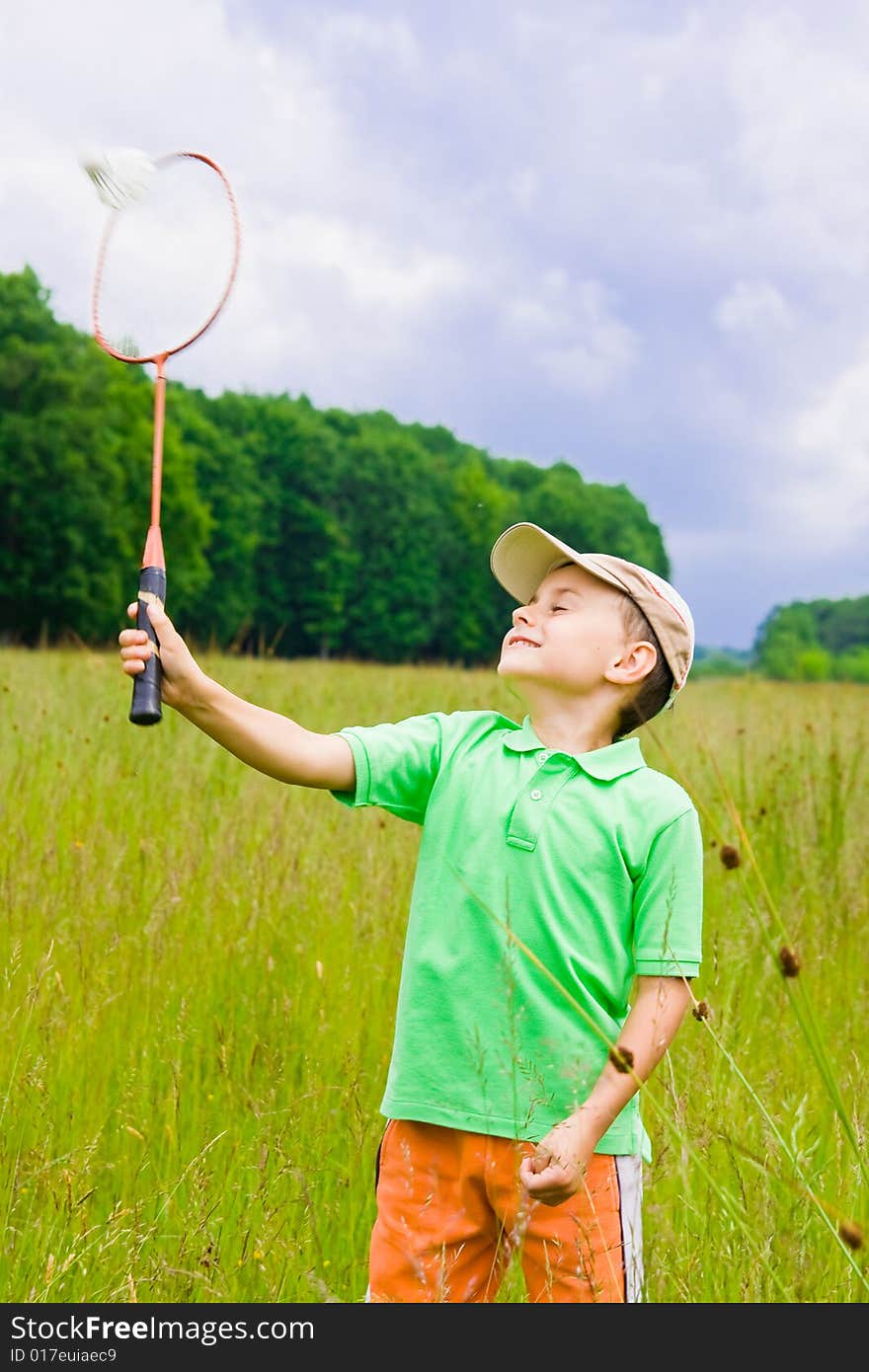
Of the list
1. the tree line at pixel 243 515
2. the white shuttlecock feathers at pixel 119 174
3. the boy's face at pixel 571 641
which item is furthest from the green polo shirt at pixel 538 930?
the tree line at pixel 243 515

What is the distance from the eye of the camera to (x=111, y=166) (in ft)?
6.67

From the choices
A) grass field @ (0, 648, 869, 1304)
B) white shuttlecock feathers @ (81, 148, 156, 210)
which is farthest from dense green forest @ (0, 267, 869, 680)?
white shuttlecock feathers @ (81, 148, 156, 210)

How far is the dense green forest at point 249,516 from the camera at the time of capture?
31.8 meters

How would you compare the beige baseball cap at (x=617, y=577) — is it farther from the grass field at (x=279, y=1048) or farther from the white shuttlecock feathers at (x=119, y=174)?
the white shuttlecock feathers at (x=119, y=174)

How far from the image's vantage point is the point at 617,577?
1823 mm

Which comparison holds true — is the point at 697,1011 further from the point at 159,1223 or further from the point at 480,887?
the point at 159,1223

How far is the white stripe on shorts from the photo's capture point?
1.61 m

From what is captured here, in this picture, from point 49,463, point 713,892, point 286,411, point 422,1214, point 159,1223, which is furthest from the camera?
point 286,411

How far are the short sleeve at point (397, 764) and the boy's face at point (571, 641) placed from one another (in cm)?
16

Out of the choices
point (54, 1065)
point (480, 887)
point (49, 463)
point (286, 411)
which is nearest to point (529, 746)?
point (480, 887)

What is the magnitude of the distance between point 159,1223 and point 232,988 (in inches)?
28.9

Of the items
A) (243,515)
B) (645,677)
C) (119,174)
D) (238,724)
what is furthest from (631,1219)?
(243,515)

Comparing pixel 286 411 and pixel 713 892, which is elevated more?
pixel 286 411

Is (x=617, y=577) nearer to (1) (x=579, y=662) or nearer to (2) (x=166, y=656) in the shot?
(1) (x=579, y=662)
